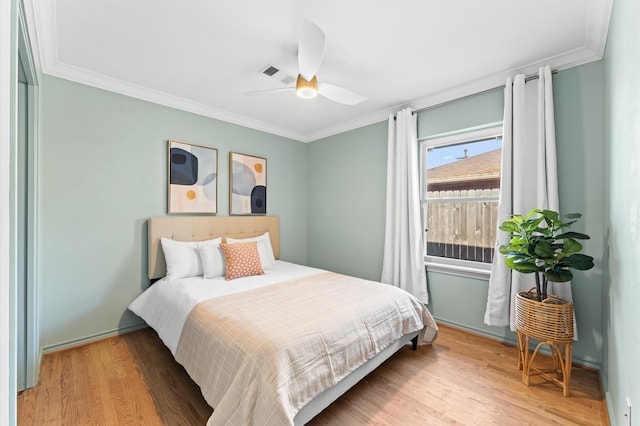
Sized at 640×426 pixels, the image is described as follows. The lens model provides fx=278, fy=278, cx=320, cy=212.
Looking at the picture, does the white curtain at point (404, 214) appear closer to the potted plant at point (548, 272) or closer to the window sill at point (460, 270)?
the window sill at point (460, 270)

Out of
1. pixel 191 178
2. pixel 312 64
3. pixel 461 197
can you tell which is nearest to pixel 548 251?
pixel 461 197

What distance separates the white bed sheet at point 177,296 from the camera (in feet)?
6.91

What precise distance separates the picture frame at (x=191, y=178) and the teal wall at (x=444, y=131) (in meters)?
1.59

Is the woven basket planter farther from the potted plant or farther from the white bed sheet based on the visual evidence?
the white bed sheet

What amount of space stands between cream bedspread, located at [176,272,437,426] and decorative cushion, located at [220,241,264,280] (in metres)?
0.54

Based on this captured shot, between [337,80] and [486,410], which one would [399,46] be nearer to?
[337,80]

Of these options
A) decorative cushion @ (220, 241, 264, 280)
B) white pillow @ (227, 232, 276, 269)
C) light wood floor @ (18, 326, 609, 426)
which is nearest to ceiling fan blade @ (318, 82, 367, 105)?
decorative cushion @ (220, 241, 264, 280)

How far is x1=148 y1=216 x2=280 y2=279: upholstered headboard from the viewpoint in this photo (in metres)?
2.84

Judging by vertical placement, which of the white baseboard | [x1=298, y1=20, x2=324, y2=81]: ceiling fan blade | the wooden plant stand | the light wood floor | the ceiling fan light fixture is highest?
[x1=298, y1=20, x2=324, y2=81]: ceiling fan blade

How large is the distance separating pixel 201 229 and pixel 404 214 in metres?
2.33

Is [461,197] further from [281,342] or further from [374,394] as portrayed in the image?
[281,342]

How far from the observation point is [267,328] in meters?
1.64

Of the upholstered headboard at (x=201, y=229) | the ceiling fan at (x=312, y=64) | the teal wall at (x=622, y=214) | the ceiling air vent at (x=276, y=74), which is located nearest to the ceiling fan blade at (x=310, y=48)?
the ceiling fan at (x=312, y=64)

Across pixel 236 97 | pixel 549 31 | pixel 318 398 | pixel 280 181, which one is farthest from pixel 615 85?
pixel 280 181
